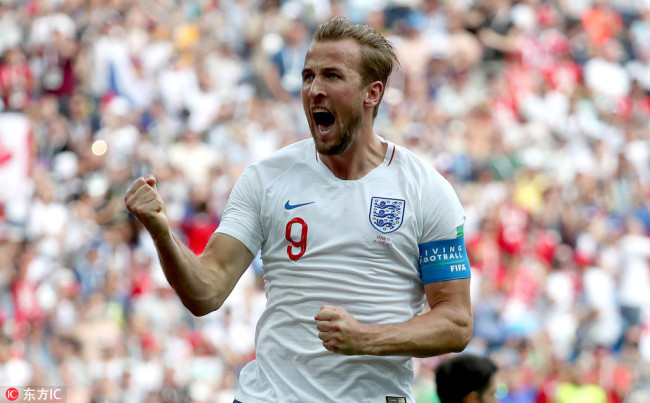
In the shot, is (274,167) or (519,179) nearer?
(274,167)

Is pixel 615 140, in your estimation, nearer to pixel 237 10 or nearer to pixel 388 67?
pixel 237 10

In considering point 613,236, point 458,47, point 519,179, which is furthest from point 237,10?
point 613,236

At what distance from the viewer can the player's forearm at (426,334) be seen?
4.66 metres

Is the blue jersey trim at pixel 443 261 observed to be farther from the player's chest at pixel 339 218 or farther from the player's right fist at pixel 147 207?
the player's right fist at pixel 147 207

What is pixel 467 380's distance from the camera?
6.45m

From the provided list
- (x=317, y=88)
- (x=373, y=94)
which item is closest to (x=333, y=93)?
(x=317, y=88)

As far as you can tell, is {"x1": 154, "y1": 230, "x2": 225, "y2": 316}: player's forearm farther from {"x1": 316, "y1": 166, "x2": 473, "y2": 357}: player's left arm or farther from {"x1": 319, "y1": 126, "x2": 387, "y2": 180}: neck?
{"x1": 319, "y1": 126, "x2": 387, "y2": 180}: neck

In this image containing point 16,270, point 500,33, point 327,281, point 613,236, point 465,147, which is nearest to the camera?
point 327,281

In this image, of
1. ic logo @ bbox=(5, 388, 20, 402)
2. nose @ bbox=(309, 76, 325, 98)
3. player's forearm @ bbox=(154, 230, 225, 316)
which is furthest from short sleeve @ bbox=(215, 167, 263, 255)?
ic logo @ bbox=(5, 388, 20, 402)

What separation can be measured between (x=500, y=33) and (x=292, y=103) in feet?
14.1

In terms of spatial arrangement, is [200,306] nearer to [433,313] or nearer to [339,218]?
[339,218]

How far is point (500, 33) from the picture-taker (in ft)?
64.6

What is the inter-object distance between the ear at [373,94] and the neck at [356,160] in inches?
4.7

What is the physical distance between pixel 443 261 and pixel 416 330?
0.37 metres
